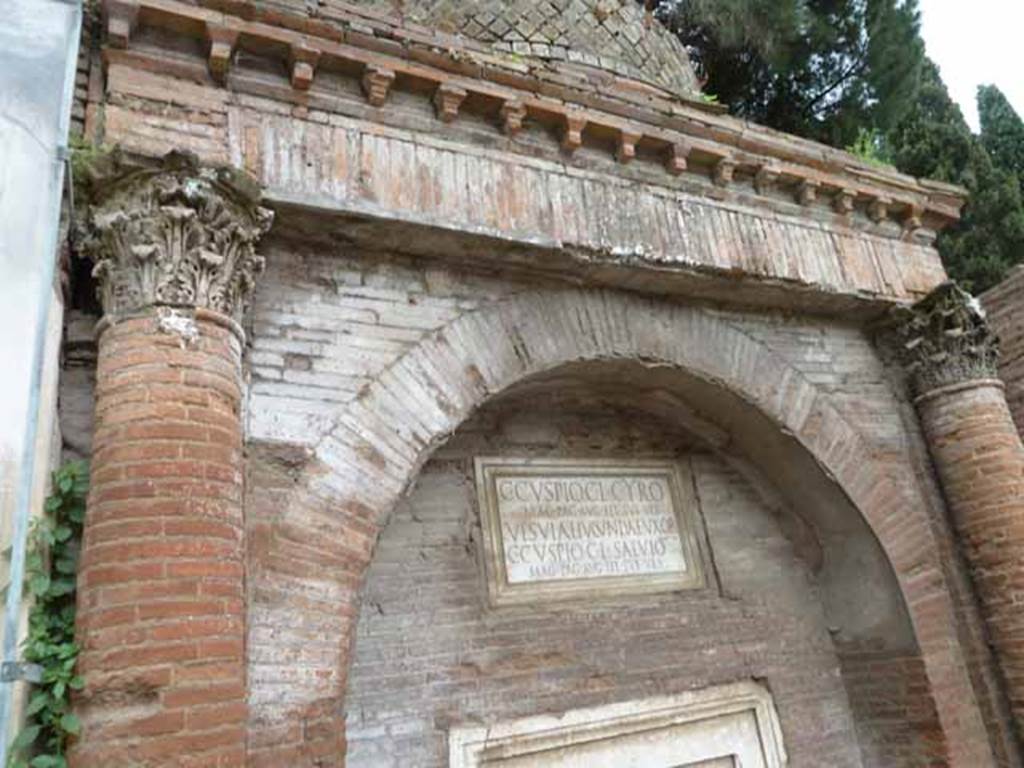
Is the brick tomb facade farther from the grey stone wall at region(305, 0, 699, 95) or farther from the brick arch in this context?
the grey stone wall at region(305, 0, 699, 95)

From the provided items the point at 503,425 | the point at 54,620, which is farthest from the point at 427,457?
the point at 54,620

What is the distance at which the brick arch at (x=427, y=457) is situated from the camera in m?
2.84

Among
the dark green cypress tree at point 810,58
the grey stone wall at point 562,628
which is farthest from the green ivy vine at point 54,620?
the dark green cypress tree at point 810,58

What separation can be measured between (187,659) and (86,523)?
580 millimetres

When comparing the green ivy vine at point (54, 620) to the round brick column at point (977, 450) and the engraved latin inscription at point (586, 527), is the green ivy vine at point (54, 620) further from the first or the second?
the round brick column at point (977, 450)

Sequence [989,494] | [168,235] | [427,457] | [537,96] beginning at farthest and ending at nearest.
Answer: [989,494]
[537,96]
[427,457]
[168,235]

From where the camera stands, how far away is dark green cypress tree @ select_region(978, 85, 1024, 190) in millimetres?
14141

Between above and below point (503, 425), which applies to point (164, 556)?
below

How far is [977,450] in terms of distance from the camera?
4781 mm

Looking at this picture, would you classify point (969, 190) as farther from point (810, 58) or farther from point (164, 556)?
point (164, 556)

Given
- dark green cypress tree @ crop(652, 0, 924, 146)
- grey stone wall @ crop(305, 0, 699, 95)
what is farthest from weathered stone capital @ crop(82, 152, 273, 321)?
dark green cypress tree @ crop(652, 0, 924, 146)

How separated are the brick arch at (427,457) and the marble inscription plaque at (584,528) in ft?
2.62

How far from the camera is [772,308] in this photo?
480cm

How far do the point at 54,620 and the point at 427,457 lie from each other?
5.02ft
